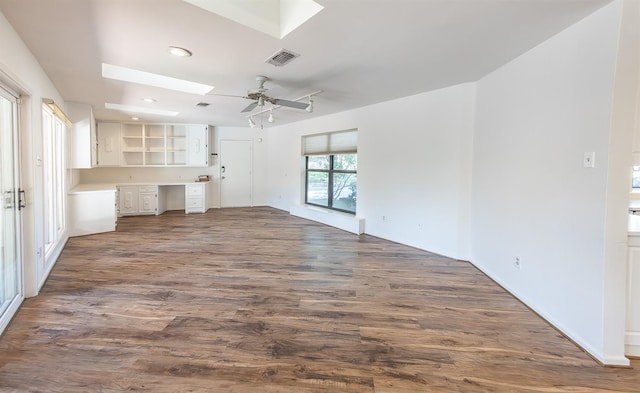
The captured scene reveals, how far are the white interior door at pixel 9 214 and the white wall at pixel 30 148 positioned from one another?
8cm

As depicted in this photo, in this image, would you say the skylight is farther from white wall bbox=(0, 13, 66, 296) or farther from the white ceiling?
white wall bbox=(0, 13, 66, 296)

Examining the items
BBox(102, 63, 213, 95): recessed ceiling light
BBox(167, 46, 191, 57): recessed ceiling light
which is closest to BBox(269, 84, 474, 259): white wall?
BBox(102, 63, 213, 95): recessed ceiling light

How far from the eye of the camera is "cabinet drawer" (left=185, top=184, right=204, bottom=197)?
25.7ft

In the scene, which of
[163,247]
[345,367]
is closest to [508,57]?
[345,367]

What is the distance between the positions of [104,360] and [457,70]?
418 centimetres

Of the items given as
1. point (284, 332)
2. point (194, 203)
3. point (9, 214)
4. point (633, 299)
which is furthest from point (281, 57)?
point (194, 203)

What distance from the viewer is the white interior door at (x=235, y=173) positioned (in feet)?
28.2

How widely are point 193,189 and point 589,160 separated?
773 centimetres

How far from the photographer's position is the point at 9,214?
8.80 ft

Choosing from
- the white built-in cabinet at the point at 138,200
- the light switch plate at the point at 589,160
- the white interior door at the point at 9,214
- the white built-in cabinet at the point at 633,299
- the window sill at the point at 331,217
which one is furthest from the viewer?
the white built-in cabinet at the point at 138,200

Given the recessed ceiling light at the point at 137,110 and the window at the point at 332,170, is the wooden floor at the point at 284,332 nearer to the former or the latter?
the window at the point at 332,170

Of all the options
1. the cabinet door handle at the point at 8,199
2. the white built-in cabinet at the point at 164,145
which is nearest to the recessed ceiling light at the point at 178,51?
the cabinet door handle at the point at 8,199

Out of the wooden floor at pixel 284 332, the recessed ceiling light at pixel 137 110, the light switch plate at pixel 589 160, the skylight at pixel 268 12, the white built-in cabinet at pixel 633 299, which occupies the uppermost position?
the recessed ceiling light at pixel 137 110

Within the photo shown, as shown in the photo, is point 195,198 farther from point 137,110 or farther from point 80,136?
point 80,136
